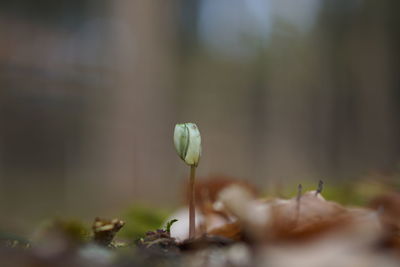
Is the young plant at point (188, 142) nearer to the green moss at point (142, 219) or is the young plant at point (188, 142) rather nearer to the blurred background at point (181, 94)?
the green moss at point (142, 219)

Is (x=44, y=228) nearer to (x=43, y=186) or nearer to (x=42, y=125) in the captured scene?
(x=43, y=186)

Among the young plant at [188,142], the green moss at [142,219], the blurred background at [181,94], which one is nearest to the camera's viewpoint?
the young plant at [188,142]

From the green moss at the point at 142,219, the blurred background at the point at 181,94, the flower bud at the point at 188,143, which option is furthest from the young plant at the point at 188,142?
the blurred background at the point at 181,94

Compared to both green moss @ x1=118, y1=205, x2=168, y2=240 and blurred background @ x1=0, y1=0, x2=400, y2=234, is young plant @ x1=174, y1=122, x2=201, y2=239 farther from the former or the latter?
blurred background @ x1=0, y1=0, x2=400, y2=234

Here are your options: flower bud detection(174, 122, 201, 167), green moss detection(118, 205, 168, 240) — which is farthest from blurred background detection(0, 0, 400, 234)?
flower bud detection(174, 122, 201, 167)

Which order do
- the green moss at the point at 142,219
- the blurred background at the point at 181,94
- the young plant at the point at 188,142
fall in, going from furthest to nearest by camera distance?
1. the blurred background at the point at 181,94
2. the green moss at the point at 142,219
3. the young plant at the point at 188,142

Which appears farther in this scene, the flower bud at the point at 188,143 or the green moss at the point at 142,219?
the green moss at the point at 142,219

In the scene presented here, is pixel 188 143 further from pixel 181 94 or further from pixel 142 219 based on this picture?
pixel 181 94
